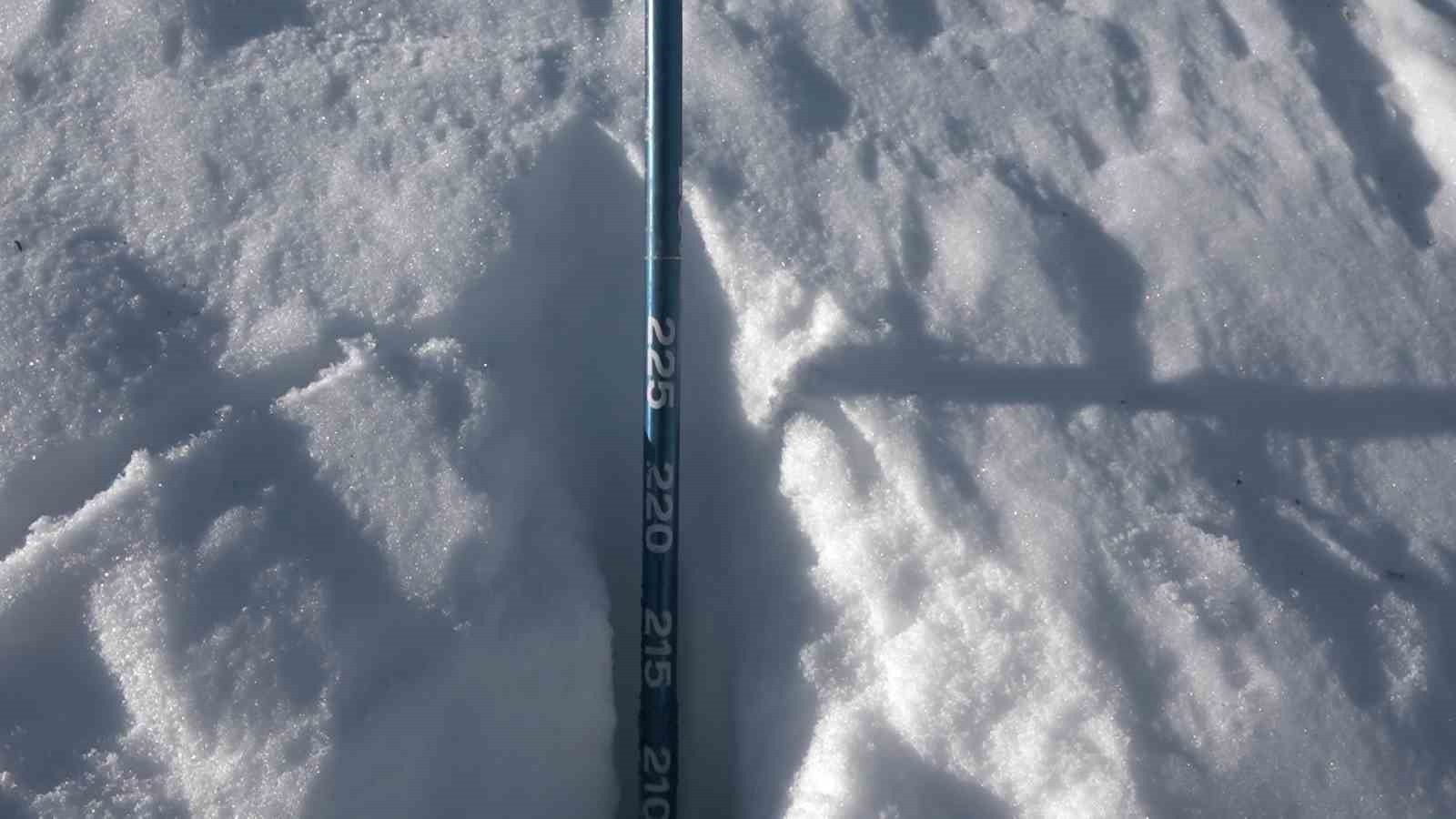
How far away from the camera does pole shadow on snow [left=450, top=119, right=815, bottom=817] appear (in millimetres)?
1515

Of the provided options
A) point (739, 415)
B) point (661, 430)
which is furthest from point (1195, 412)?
point (661, 430)

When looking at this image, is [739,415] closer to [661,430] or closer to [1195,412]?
[661,430]

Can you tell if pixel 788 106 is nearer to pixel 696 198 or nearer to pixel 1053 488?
pixel 696 198

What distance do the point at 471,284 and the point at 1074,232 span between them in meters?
0.85

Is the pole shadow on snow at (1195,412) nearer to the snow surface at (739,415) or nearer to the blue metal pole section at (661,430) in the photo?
the snow surface at (739,415)

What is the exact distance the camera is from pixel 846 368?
1563 mm

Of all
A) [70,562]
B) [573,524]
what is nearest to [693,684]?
[573,524]

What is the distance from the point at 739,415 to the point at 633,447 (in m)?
0.15

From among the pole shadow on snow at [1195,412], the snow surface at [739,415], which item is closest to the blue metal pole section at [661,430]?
the snow surface at [739,415]

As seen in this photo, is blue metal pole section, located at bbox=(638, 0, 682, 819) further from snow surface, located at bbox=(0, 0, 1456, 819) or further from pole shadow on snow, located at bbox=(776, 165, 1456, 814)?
pole shadow on snow, located at bbox=(776, 165, 1456, 814)

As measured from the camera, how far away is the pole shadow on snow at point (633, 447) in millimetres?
1515

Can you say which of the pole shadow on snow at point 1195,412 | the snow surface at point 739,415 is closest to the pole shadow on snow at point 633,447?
the snow surface at point 739,415

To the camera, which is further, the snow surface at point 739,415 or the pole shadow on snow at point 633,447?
the pole shadow on snow at point 633,447

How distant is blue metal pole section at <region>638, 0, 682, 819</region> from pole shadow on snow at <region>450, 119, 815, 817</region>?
0.29ft
